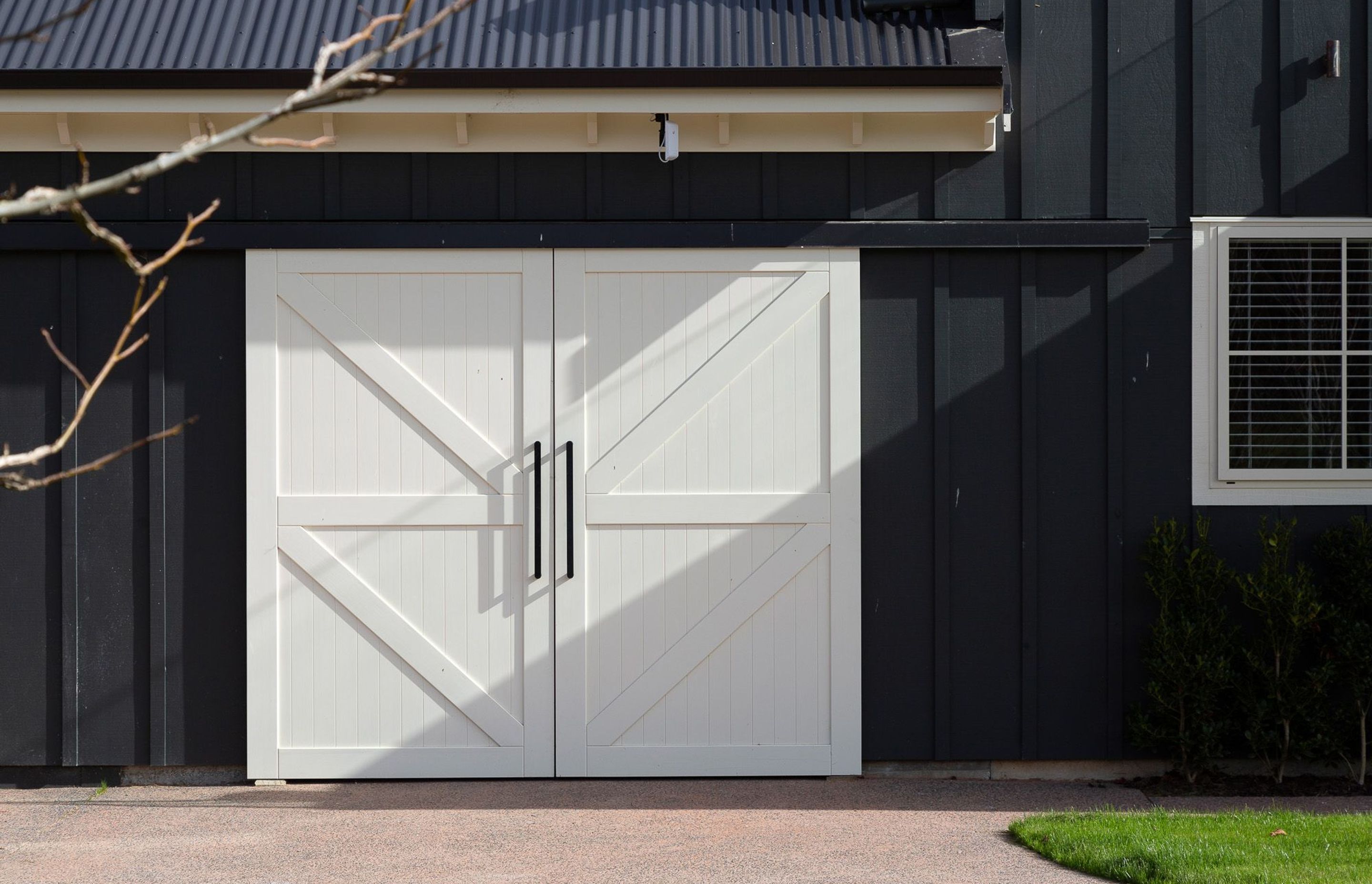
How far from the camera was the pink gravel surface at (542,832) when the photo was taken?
4145mm

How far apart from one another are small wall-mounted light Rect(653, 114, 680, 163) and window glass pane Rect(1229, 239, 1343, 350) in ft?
8.28

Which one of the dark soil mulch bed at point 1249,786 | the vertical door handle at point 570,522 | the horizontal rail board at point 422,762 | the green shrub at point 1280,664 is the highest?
the vertical door handle at point 570,522

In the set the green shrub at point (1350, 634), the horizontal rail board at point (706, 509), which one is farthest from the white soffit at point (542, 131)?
the green shrub at point (1350, 634)

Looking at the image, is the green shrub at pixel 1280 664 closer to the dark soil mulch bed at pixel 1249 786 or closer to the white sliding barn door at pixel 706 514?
the dark soil mulch bed at pixel 1249 786

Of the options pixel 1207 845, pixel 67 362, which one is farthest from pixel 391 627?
pixel 67 362

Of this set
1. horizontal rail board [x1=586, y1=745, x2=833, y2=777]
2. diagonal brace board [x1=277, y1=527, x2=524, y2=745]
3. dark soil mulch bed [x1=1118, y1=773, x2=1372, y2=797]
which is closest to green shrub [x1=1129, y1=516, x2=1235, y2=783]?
dark soil mulch bed [x1=1118, y1=773, x2=1372, y2=797]

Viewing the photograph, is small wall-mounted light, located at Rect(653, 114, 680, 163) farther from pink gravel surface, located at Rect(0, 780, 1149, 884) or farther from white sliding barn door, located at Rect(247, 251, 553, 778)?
pink gravel surface, located at Rect(0, 780, 1149, 884)

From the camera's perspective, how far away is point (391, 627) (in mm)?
5352

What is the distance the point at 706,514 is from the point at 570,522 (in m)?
0.60

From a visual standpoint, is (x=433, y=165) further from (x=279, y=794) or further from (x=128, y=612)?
(x=279, y=794)

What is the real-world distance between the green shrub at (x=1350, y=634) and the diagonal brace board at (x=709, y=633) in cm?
219

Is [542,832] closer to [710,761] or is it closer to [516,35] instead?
[710,761]

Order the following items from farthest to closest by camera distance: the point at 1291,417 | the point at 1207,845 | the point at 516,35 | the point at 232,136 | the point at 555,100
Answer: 1. the point at 1291,417
2. the point at 516,35
3. the point at 555,100
4. the point at 1207,845
5. the point at 232,136

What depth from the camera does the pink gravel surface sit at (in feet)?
13.6
